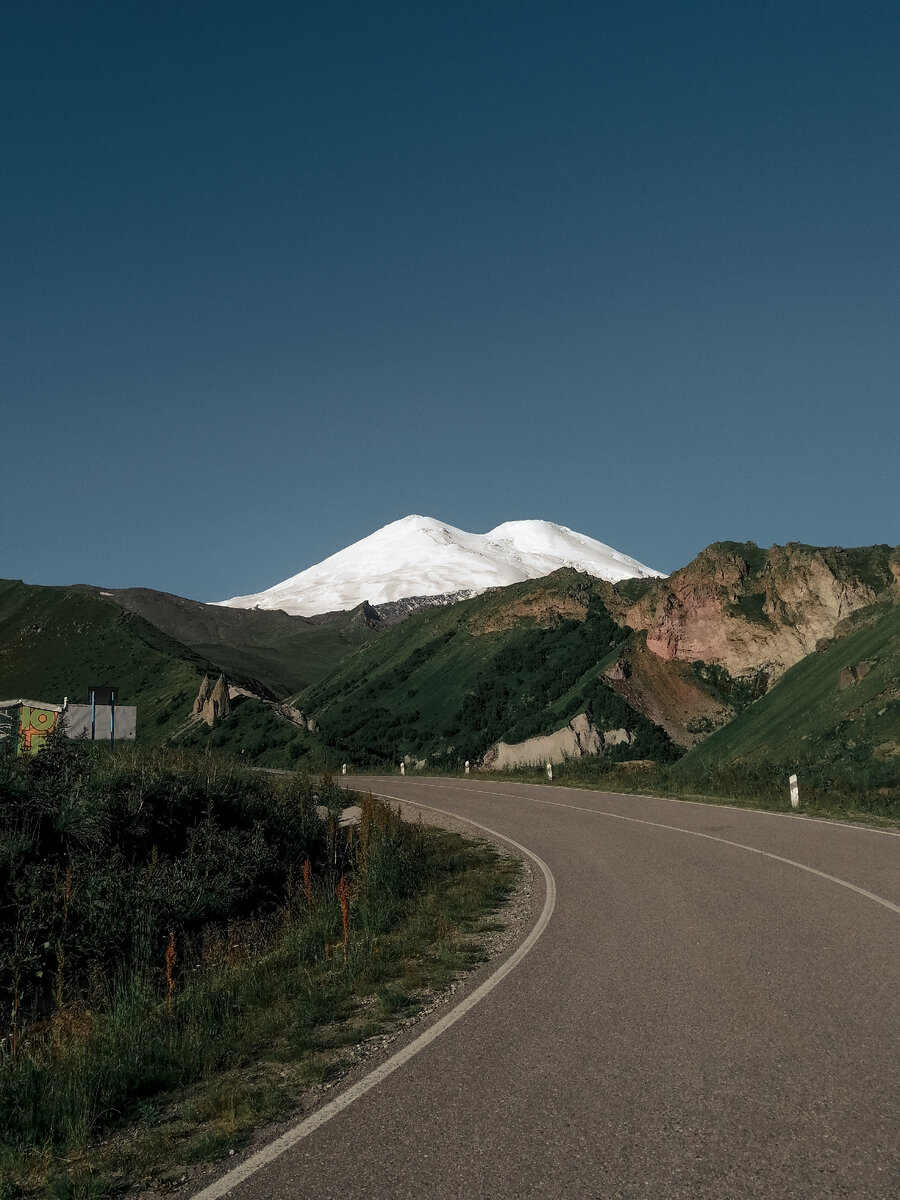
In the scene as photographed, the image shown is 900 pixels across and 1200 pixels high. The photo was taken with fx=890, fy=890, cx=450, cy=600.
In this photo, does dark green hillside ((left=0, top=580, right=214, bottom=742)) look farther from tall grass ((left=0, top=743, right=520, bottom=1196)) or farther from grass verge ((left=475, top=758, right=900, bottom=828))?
tall grass ((left=0, top=743, right=520, bottom=1196))

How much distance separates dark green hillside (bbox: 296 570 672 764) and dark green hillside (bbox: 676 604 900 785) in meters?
8.93

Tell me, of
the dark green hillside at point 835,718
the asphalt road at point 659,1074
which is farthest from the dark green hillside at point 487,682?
the asphalt road at point 659,1074

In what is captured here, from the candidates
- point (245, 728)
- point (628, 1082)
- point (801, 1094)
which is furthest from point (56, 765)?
point (245, 728)

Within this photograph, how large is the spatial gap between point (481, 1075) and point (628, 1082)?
0.93 m

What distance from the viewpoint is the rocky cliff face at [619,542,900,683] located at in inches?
1618

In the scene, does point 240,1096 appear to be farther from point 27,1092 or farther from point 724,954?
point 724,954

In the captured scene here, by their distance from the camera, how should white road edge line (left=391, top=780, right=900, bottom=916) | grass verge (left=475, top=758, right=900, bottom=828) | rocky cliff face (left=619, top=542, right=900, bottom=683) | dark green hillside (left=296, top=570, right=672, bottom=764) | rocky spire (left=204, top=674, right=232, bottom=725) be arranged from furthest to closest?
rocky spire (left=204, top=674, right=232, bottom=725) < dark green hillside (left=296, top=570, right=672, bottom=764) < rocky cliff face (left=619, top=542, right=900, bottom=683) < grass verge (left=475, top=758, right=900, bottom=828) < white road edge line (left=391, top=780, right=900, bottom=916)

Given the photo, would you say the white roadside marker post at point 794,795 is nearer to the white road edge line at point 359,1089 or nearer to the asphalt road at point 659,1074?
the asphalt road at point 659,1074

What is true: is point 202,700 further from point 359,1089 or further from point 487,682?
point 359,1089

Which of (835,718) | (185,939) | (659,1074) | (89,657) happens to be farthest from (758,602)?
(89,657)

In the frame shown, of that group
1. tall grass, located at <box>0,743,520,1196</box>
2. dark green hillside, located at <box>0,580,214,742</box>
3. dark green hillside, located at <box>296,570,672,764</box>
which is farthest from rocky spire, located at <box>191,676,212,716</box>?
tall grass, located at <box>0,743,520,1196</box>

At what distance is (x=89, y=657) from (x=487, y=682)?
2188 inches

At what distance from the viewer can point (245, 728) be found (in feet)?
207

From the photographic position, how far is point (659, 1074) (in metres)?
5.54
